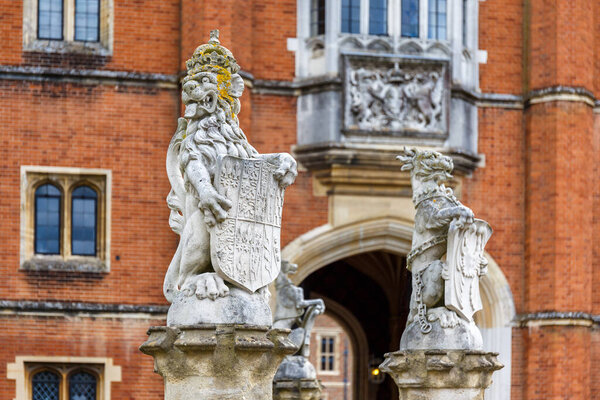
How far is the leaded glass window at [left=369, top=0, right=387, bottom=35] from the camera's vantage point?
70.5ft

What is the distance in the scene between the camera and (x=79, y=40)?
70.7ft

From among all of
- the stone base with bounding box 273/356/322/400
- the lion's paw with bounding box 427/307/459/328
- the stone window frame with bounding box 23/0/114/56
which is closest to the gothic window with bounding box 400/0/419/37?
the stone window frame with bounding box 23/0/114/56

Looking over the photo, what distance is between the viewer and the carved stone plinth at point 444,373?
10258 millimetres

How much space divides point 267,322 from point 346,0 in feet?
45.0

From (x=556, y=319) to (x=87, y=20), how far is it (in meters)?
8.04

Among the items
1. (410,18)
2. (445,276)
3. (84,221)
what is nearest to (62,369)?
(84,221)

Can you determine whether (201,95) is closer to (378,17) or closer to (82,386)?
(82,386)

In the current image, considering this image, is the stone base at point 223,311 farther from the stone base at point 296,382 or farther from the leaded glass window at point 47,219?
the leaded glass window at point 47,219

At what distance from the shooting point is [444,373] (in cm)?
1026

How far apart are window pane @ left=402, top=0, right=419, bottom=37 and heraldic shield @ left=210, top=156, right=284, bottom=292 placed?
13.4 m


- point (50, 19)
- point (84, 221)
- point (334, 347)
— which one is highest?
point (50, 19)

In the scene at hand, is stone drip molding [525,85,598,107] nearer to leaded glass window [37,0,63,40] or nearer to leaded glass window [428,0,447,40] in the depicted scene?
leaded glass window [428,0,447,40]

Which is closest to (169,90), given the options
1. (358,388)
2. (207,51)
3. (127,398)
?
(127,398)

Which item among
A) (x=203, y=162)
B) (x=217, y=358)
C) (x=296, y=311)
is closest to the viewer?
(x=217, y=358)
